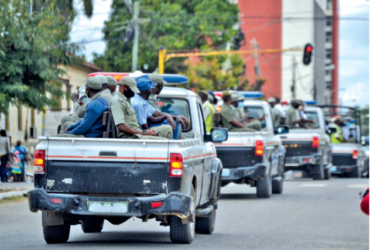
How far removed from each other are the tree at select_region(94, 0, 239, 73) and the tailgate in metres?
43.1

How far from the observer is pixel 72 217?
30.1 feet

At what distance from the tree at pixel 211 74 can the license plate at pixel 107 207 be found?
44438 mm

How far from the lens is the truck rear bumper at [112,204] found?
8.69 metres

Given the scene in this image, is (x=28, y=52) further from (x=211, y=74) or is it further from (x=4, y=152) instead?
(x=211, y=74)

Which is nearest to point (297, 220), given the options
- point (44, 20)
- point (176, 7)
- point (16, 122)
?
point (44, 20)

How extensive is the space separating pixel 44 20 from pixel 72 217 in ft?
30.9

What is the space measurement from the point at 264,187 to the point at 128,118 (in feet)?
29.2

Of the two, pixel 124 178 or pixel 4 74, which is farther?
pixel 4 74

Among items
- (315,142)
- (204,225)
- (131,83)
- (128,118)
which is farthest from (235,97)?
(128,118)

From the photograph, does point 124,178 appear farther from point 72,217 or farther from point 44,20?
point 44,20

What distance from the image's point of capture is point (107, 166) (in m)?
8.76

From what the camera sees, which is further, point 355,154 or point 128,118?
point 355,154

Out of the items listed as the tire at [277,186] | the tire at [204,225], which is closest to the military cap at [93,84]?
the tire at [204,225]

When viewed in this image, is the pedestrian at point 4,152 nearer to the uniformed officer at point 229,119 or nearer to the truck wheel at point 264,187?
the truck wheel at point 264,187
